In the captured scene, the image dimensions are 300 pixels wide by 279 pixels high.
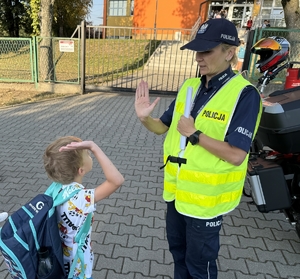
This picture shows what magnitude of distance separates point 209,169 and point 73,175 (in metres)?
0.73

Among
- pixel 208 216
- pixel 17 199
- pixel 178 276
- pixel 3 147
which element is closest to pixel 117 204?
Result: pixel 17 199

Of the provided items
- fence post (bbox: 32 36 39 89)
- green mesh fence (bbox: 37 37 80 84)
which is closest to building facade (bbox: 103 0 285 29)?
green mesh fence (bbox: 37 37 80 84)

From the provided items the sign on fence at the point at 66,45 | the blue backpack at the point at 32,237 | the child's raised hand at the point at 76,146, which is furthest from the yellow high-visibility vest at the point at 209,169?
the sign on fence at the point at 66,45

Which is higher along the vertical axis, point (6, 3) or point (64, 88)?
point (6, 3)

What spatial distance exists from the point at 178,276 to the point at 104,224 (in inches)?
44.6

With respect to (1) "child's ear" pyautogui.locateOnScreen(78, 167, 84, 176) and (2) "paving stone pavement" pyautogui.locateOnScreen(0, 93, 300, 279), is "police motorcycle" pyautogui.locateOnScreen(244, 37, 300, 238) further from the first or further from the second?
(1) "child's ear" pyautogui.locateOnScreen(78, 167, 84, 176)

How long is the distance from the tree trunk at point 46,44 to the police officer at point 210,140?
8400mm

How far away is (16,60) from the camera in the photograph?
10.2m

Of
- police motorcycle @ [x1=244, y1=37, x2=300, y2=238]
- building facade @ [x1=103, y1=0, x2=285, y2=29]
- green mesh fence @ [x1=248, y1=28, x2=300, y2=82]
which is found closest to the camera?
police motorcycle @ [x1=244, y1=37, x2=300, y2=238]

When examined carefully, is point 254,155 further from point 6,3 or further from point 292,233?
point 6,3

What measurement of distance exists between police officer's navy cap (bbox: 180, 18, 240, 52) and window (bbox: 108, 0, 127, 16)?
81.7 ft

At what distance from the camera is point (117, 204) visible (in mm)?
3342

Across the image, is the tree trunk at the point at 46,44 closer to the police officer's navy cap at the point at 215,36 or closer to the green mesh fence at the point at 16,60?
the green mesh fence at the point at 16,60

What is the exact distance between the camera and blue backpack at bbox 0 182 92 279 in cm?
134
